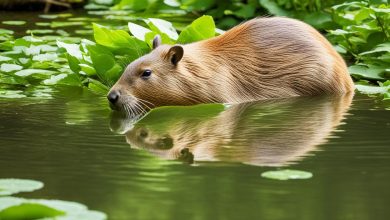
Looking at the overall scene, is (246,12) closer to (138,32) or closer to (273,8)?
(273,8)

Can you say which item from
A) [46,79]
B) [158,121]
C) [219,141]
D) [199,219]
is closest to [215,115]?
[158,121]

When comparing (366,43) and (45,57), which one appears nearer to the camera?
(45,57)

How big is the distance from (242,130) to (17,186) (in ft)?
5.92

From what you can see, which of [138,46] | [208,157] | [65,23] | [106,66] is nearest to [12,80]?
[106,66]

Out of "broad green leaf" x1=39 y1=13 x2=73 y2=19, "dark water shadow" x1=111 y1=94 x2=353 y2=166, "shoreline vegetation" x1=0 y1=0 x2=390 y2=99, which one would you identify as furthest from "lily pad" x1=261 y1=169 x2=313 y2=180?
"broad green leaf" x1=39 y1=13 x2=73 y2=19

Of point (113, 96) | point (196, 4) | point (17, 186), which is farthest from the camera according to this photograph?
point (196, 4)

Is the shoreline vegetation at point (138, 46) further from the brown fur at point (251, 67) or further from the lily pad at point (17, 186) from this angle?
the lily pad at point (17, 186)

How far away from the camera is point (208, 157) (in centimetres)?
479

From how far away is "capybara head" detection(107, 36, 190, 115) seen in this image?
20.9 ft

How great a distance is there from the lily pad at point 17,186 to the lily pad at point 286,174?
941 mm

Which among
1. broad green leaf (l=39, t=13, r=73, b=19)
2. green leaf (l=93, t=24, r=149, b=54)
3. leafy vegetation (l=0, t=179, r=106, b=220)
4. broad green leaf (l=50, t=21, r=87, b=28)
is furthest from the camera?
broad green leaf (l=39, t=13, r=73, b=19)

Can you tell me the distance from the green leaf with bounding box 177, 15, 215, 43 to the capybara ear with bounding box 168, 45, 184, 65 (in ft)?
2.40

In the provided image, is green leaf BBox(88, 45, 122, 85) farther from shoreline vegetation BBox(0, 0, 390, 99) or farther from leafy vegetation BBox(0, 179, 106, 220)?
leafy vegetation BBox(0, 179, 106, 220)

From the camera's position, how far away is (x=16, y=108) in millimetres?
6324
